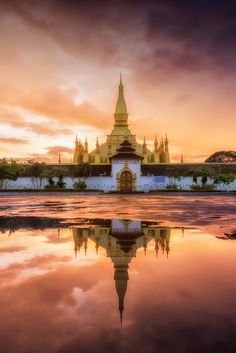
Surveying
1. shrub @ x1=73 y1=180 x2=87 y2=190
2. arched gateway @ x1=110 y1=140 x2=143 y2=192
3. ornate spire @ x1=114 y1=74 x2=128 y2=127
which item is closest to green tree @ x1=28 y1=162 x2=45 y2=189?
shrub @ x1=73 y1=180 x2=87 y2=190

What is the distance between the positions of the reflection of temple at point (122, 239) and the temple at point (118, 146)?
4791cm

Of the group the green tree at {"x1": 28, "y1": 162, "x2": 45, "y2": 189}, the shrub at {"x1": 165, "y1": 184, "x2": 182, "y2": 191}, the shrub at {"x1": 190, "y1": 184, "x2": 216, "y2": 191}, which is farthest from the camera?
the green tree at {"x1": 28, "y1": 162, "x2": 45, "y2": 189}

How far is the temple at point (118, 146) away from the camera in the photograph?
6412 centimetres

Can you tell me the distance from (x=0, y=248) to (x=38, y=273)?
301cm

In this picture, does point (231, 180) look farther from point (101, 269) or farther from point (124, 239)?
point (101, 269)

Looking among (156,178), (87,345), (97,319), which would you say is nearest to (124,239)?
(97,319)

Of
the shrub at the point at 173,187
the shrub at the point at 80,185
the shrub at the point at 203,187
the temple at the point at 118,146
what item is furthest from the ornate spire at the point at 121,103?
the shrub at the point at 203,187

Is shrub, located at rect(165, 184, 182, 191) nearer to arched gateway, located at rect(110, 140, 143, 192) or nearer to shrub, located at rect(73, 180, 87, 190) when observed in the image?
arched gateway, located at rect(110, 140, 143, 192)

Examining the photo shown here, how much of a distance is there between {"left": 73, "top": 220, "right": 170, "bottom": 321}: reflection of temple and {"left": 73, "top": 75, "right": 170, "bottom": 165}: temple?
47.9 meters

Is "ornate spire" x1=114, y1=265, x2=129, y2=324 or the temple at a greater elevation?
the temple

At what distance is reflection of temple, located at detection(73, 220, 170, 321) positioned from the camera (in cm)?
821

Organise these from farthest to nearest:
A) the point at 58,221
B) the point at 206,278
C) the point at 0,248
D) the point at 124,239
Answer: the point at 58,221
the point at 124,239
the point at 0,248
the point at 206,278

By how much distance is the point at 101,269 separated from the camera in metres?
8.17

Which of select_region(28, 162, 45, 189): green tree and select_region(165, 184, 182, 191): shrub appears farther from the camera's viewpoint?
select_region(28, 162, 45, 189): green tree
